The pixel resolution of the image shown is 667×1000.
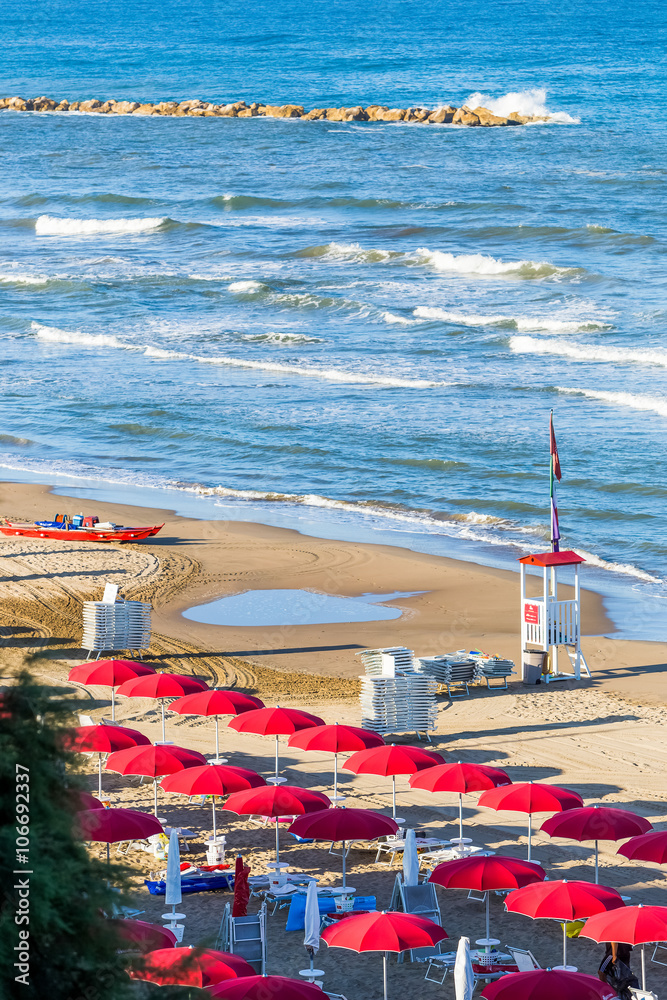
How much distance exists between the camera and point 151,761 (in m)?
13.6

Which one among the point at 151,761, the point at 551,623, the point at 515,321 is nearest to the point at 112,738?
the point at 151,761

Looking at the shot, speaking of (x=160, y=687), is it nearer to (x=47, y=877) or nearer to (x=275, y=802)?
(x=275, y=802)

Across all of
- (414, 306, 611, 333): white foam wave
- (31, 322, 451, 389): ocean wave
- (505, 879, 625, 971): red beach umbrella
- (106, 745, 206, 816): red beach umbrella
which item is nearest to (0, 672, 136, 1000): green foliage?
A: (505, 879, 625, 971): red beach umbrella

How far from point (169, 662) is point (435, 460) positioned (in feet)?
42.1

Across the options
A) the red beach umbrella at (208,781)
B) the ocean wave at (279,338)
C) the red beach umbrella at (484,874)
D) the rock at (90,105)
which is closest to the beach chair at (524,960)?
the red beach umbrella at (484,874)

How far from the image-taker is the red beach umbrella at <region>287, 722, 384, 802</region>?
1434cm

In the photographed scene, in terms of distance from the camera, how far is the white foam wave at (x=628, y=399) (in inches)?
1363

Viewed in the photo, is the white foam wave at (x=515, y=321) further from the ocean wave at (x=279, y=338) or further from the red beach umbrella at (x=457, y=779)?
the red beach umbrella at (x=457, y=779)

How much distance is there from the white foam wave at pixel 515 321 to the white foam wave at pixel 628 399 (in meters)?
6.33

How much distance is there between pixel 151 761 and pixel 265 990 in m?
4.92

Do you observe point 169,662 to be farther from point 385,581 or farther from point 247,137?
point 247,137

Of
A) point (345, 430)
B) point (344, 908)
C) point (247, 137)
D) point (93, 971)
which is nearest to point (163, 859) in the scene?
point (344, 908)

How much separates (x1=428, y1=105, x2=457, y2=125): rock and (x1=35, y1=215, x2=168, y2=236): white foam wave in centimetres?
2947

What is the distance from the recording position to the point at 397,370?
3875 cm
